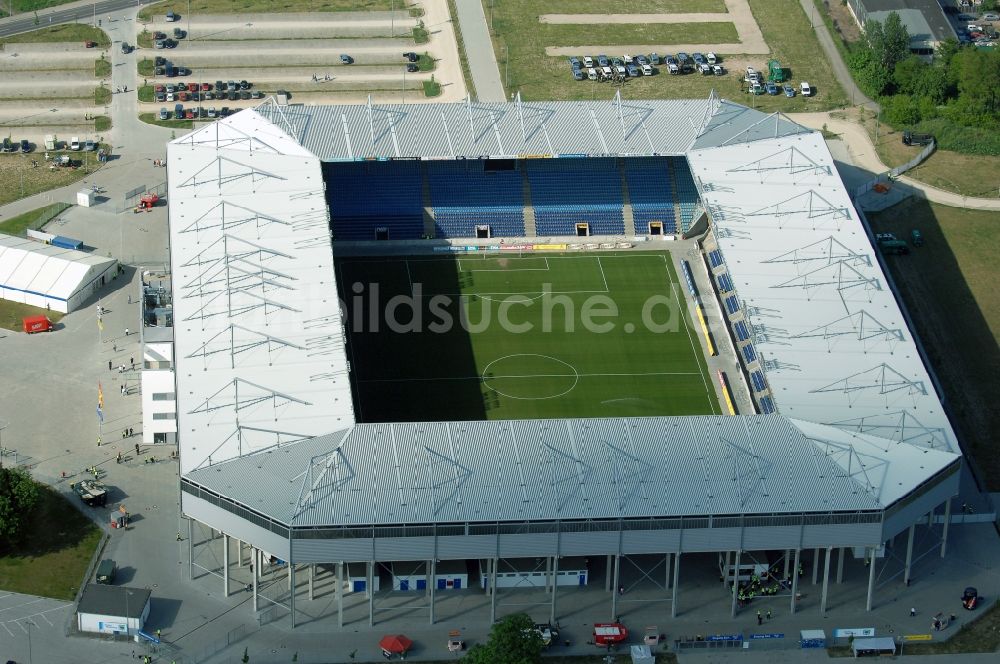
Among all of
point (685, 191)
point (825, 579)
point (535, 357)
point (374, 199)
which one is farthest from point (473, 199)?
point (825, 579)

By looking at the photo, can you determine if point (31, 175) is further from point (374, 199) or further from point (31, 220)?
point (374, 199)

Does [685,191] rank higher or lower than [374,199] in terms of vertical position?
lower

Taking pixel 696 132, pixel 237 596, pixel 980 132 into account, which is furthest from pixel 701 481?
pixel 980 132

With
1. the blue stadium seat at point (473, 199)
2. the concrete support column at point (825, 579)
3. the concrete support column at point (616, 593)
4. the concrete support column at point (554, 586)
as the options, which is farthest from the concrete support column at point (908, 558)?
the blue stadium seat at point (473, 199)

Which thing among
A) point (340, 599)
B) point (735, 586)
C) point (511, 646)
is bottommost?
point (511, 646)

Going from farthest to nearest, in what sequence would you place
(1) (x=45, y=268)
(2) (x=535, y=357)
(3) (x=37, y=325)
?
(1) (x=45, y=268)
(3) (x=37, y=325)
(2) (x=535, y=357)

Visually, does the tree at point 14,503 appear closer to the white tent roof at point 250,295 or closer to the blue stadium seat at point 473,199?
the white tent roof at point 250,295
